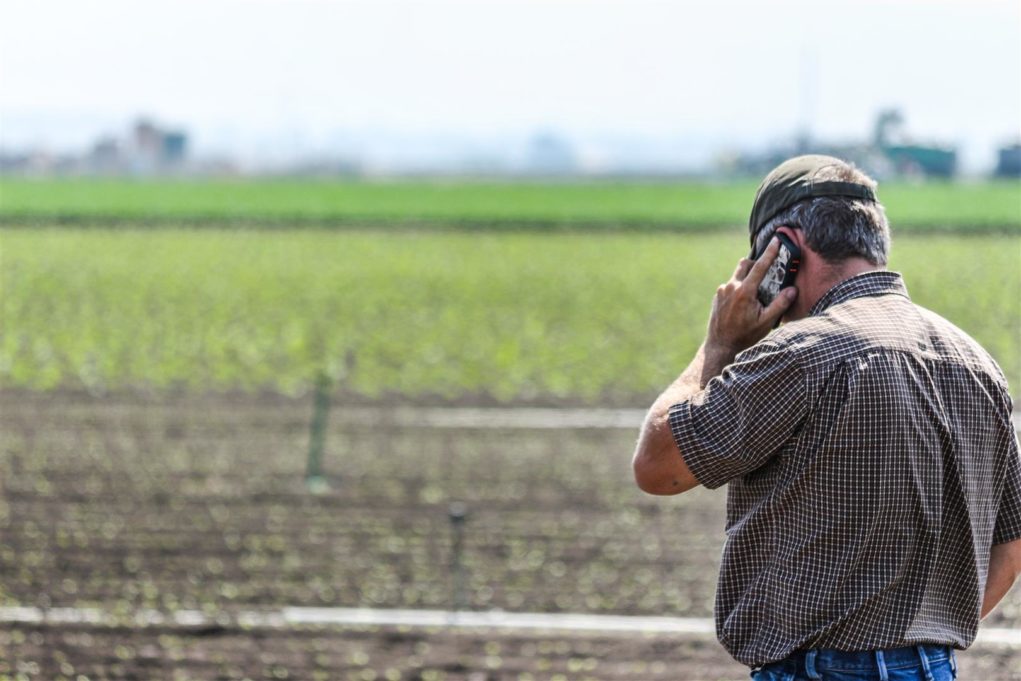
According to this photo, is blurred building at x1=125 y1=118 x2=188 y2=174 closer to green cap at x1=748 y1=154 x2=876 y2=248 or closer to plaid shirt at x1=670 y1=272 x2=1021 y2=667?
green cap at x1=748 y1=154 x2=876 y2=248

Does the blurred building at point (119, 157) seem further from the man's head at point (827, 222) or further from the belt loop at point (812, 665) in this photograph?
the belt loop at point (812, 665)

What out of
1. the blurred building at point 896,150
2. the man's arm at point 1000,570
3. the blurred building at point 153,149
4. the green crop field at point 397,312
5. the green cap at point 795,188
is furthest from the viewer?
the blurred building at point 153,149

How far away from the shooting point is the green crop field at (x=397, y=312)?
13.6 m

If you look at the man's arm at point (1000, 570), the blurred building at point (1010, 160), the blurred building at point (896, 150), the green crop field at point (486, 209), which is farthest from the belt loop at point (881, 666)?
the green crop field at point (486, 209)

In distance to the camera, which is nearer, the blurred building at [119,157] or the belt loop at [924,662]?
the belt loop at [924,662]

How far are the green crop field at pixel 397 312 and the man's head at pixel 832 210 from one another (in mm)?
9611

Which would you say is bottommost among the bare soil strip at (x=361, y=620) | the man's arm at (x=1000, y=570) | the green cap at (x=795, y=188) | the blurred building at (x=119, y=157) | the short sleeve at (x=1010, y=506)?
the blurred building at (x=119, y=157)

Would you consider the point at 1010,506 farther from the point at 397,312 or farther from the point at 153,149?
the point at 153,149

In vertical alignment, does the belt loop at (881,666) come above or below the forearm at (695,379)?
below

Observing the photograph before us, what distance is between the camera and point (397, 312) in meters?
19.3

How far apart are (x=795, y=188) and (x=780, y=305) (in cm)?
24

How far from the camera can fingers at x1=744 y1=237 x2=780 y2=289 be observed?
2.68 meters

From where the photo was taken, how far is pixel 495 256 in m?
31.2

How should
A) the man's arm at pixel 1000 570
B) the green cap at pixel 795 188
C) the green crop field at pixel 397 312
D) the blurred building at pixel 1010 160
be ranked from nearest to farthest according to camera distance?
the green cap at pixel 795 188 < the man's arm at pixel 1000 570 < the blurred building at pixel 1010 160 < the green crop field at pixel 397 312
